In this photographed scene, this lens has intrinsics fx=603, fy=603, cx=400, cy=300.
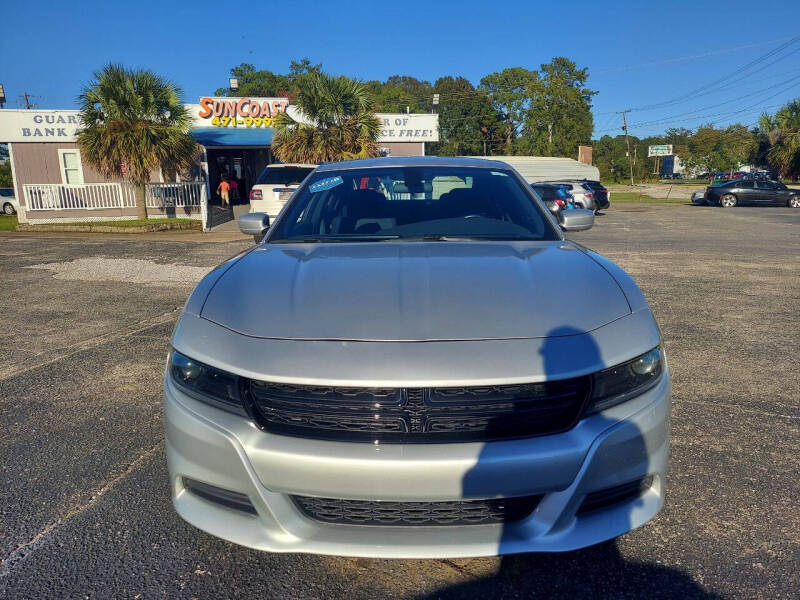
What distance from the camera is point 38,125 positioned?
21078 millimetres

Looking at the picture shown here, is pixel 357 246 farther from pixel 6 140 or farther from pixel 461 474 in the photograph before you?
pixel 6 140

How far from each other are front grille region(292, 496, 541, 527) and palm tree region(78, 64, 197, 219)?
16.8 m

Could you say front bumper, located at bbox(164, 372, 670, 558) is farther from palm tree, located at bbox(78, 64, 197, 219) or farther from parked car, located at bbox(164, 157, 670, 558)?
palm tree, located at bbox(78, 64, 197, 219)

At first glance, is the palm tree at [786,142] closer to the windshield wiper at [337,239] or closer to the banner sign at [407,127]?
the banner sign at [407,127]

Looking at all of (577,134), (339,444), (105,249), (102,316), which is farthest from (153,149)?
(577,134)

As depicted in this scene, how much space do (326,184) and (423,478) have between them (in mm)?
2377

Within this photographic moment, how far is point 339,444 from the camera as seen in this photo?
1847mm

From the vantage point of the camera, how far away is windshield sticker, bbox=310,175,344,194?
3711mm

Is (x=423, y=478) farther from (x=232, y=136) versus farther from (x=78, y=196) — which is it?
(x=232, y=136)

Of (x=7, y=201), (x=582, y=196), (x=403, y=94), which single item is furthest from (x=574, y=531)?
(x=403, y=94)

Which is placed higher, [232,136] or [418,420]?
[232,136]

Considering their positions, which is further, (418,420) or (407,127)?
(407,127)

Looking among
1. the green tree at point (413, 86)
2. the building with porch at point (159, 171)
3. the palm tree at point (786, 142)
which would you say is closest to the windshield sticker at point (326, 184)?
the building with porch at point (159, 171)

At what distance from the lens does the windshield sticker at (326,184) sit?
12.2ft
